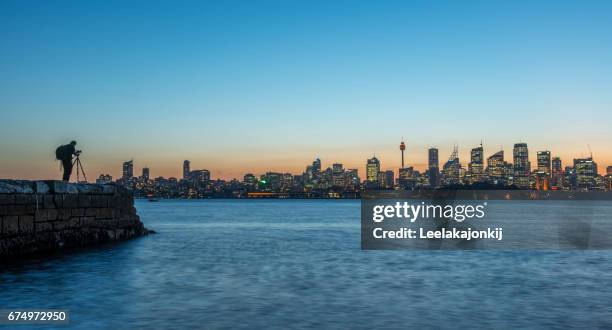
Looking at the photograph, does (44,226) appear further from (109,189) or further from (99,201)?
(109,189)

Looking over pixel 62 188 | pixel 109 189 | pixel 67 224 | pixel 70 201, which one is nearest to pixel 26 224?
pixel 62 188

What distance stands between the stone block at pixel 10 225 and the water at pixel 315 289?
3.45 ft

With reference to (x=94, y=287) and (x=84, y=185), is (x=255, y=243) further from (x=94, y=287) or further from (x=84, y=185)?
(x=94, y=287)

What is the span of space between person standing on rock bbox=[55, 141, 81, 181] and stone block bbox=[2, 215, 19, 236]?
23.7 feet

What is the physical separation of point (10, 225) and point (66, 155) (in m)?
7.82

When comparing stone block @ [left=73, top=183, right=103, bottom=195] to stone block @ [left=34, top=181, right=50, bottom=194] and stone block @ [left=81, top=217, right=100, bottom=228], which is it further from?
stone block @ [left=34, top=181, right=50, bottom=194]

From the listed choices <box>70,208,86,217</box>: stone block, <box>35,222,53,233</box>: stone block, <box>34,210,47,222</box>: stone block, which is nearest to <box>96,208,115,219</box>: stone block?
<box>70,208,86,217</box>: stone block

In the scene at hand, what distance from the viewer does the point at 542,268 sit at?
18547 millimetres

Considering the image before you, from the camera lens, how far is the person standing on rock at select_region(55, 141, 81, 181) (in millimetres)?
24156

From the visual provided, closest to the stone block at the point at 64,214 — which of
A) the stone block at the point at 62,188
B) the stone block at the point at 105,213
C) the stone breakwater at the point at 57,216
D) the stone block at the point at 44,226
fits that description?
the stone breakwater at the point at 57,216

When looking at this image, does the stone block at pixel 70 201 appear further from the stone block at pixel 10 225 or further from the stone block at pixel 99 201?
the stone block at pixel 10 225

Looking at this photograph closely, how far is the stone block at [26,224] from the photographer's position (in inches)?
688

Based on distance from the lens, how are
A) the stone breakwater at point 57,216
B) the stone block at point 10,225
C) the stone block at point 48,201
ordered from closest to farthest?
1. the stone block at point 10,225
2. the stone breakwater at point 57,216
3. the stone block at point 48,201

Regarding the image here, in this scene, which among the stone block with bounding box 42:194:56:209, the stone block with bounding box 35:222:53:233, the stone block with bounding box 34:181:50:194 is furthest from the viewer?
the stone block with bounding box 42:194:56:209
